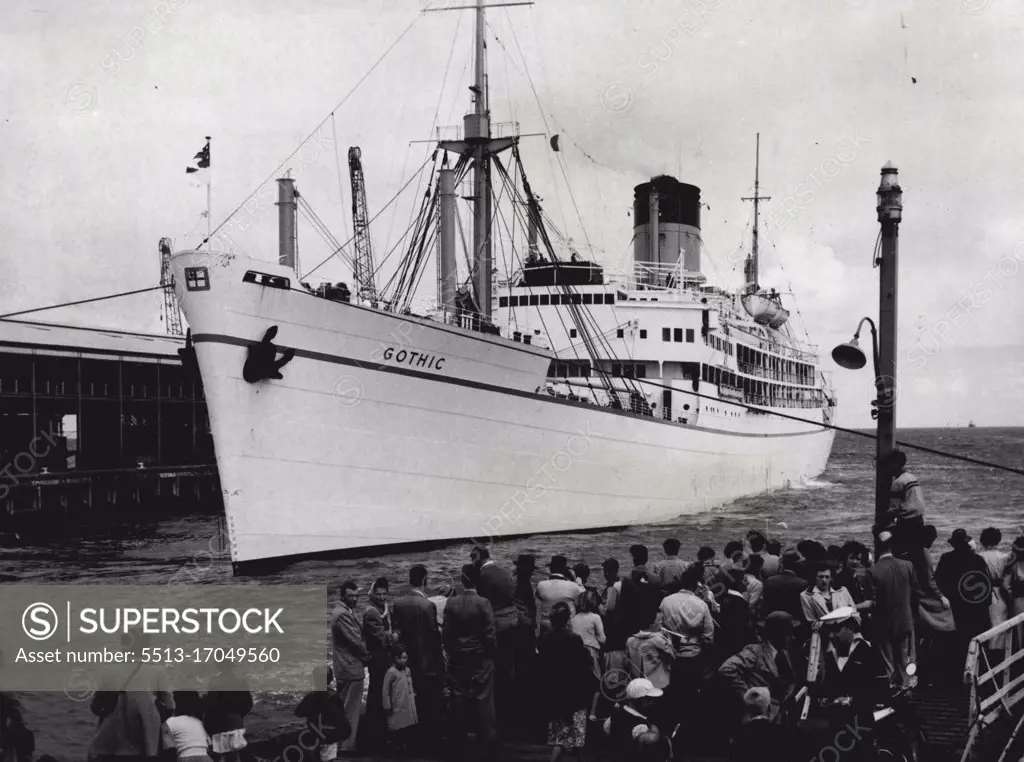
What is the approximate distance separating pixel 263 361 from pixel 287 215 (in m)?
14.2

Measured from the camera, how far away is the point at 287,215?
98.7ft

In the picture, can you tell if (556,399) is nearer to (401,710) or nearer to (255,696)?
(255,696)

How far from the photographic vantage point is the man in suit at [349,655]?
23.0 ft

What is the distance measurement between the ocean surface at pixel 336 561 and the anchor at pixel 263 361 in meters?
2.78

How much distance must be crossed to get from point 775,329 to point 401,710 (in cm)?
4270

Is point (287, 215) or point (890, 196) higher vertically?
point (287, 215)

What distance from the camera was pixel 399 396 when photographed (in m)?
19.1

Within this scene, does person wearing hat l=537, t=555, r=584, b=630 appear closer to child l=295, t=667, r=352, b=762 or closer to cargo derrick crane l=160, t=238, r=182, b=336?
child l=295, t=667, r=352, b=762

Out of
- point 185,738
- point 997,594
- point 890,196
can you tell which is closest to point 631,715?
point 185,738

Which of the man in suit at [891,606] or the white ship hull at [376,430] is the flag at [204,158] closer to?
the white ship hull at [376,430]

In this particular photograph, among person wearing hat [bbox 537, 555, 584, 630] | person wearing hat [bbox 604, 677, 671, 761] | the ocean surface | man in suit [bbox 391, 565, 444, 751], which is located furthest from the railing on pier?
the ocean surface

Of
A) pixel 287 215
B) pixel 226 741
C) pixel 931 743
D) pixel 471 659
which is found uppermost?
pixel 287 215

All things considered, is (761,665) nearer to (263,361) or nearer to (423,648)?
(423,648)

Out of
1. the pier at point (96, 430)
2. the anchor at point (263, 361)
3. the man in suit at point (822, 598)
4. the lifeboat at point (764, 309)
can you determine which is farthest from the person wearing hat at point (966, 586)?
the lifeboat at point (764, 309)
